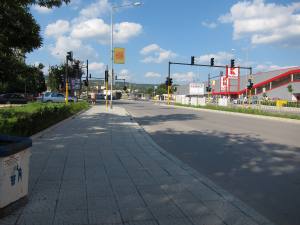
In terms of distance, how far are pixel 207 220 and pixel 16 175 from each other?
247 cm

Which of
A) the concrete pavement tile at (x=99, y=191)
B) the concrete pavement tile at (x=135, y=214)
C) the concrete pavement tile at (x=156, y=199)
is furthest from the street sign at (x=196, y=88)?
the concrete pavement tile at (x=135, y=214)

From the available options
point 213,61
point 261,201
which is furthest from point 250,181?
point 213,61

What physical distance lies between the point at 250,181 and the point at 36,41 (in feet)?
24.6

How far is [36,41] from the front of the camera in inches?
466

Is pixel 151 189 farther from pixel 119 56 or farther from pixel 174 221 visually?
pixel 119 56

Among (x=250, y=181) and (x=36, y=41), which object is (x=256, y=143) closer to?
(x=250, y=181)

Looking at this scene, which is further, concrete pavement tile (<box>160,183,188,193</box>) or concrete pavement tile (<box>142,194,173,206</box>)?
concrete pavement tile (<box>160,183,188,193</box>)

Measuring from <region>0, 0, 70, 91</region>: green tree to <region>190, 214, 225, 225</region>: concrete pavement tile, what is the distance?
7295 mm

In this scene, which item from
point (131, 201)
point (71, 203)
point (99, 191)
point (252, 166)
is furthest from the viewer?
point (252, 166)

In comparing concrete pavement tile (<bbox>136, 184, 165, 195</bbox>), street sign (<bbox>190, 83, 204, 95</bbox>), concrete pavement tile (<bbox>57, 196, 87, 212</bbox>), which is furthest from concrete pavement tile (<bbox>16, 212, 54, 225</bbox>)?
street sign (<bbox>190, 83, 204, 95</bbox>)

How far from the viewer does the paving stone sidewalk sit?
4.96 meters

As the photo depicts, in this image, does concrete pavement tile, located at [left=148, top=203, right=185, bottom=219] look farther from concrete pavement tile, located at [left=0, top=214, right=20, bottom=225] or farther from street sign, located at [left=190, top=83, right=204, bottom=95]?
street sign, located at [left=190, top=83, right=204, bottom=95]

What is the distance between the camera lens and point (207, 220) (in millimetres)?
4922

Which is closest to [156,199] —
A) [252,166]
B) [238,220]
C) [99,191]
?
[99,191]
